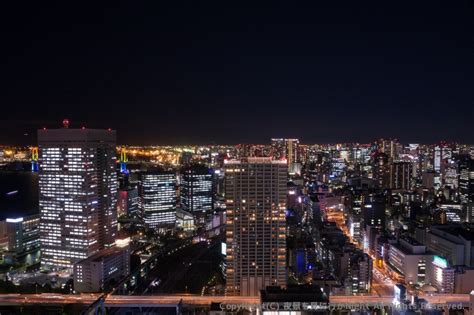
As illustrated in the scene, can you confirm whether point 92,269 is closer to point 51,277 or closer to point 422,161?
point 51,277

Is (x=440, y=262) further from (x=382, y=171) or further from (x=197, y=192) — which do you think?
(x=382, y=171)

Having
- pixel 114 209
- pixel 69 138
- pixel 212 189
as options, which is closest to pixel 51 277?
pixel 114 209

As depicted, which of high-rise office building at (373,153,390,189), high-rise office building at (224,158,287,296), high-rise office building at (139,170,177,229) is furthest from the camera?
high-rise office building at (373,153,390,189)

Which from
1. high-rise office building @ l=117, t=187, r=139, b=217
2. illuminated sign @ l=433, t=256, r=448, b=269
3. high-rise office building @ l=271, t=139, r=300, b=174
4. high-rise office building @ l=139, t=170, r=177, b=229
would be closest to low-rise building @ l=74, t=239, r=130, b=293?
high-rise office building @ l=139, t=170, r=177, b=229

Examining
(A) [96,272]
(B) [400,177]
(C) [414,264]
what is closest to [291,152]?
(B) [400,177]

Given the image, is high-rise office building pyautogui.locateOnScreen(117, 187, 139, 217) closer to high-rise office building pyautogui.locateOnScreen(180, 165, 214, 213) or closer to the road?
high-rise office building pyautogui.locateOnScreen(180, 165, 214, 213)

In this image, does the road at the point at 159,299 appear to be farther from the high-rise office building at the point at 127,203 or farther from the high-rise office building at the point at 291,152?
the high-rise office building at the point at 291,152

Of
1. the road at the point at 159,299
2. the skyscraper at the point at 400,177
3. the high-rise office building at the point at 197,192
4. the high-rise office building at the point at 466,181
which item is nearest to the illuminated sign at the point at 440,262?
the road at the point at 159,299
